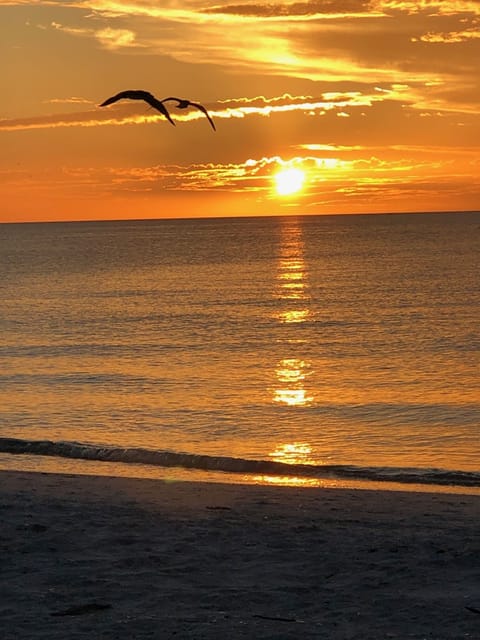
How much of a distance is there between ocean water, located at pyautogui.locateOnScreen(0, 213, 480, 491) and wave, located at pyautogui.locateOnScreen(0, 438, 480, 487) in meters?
0.04

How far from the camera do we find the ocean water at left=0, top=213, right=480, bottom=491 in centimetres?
1992

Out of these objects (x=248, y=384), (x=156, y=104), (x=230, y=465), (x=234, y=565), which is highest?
(x=156, y=104)

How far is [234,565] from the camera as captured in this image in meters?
11.1

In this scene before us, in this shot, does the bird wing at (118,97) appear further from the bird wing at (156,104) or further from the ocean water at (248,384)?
the ocean water at (248,384)

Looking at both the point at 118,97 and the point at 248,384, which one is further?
the point at 248,384

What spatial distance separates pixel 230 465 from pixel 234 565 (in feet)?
26.9

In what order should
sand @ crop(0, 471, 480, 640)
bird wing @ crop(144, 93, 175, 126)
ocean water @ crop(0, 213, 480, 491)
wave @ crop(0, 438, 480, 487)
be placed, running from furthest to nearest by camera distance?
ocean water @ crop(0, 213, 480, 491) < wave @ crop(0, 438, 480, 487) < bird wing @ crop(144, 93, 175, 126) < sand @ crop(0, 471, 480, 640)

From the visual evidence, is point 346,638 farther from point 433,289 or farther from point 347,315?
point 433,289

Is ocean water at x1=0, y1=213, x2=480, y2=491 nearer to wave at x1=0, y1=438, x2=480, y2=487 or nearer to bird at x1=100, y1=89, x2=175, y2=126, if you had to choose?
wave at x1=0, y1=438, x2=480, y2=487

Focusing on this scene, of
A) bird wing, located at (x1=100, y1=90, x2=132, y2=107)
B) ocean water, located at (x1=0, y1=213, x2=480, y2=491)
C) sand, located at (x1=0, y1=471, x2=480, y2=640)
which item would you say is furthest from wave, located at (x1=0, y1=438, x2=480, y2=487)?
bird wing, located at (x1=100, y1=90, x2=132, y2=107)

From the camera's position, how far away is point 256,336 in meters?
47.2

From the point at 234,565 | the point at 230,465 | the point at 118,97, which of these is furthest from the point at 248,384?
the point at 118,97

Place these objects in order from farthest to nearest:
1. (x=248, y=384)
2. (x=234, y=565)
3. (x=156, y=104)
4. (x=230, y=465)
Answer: (x=248, y=384)
(x=230, y=465)
(x=234, y=565)
(x=156, y=104)

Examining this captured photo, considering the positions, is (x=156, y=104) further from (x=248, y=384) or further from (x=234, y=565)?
(x=248, y=384)
